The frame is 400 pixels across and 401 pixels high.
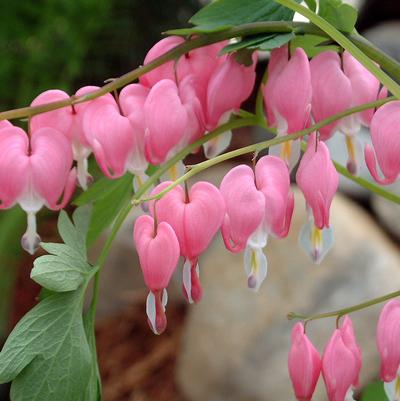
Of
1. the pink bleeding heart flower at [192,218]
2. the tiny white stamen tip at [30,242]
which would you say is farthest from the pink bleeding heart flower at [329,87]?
the tiny white stamen tip at [30,242]

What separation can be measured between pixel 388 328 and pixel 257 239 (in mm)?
113

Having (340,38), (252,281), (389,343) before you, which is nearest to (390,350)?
(389,343)

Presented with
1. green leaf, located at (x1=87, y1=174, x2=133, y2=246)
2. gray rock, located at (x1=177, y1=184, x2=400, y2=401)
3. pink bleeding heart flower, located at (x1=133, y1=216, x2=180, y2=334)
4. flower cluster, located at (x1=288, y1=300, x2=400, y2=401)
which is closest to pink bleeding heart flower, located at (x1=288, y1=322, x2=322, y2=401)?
flower cluster, located at (x1=288, y1=300, x2=400, y2=401)

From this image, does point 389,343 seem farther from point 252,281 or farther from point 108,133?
point 108,133

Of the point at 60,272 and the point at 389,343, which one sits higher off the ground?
the point at 60,272

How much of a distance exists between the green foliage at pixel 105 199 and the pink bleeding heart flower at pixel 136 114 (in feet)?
0.31

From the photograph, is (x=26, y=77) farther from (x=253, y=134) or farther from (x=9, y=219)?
(x=253, y=134)

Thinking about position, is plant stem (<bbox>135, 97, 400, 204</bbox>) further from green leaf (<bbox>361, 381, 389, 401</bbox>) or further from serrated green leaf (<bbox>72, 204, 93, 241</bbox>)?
green leaf (<bbox>361, 381, 389, 401</bbox>)

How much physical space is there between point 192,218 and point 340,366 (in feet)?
0.50

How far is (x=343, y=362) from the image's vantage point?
56 centimetres

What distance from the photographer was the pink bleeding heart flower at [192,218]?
521 millimetres

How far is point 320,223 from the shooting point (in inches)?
21.4

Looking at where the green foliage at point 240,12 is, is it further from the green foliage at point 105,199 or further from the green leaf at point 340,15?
the green foliage at point 105,199

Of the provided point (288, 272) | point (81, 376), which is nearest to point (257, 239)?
point (81, 376)
